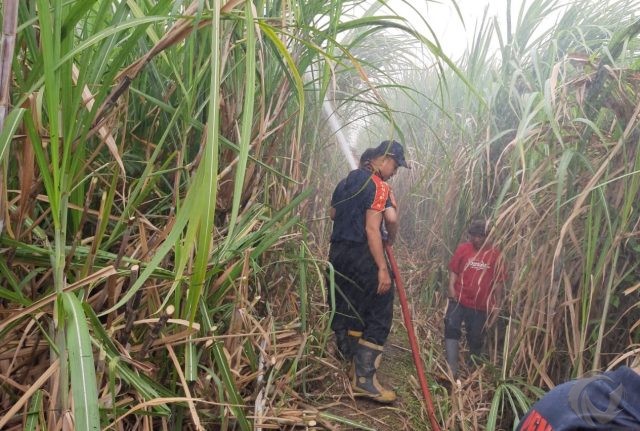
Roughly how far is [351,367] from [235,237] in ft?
4.86

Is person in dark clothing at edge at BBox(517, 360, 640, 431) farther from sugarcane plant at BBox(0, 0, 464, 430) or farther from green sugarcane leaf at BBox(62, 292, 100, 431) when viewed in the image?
green sugarcane leaf at BBox(62, 292, 100, 431)

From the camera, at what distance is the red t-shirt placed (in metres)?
2.42

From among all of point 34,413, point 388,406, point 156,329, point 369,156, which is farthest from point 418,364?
point 34,413

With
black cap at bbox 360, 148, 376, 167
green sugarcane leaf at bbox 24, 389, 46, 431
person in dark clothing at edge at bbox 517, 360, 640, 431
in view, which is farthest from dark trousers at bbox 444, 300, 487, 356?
green sugarcane leaf at bbox 24, 389, 46, 431

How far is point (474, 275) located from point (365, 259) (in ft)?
2.28

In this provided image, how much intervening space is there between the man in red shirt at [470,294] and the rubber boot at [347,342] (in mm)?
546

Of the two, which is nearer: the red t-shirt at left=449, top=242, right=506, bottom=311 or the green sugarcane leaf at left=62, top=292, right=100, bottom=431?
the green sugarcane leaf at left=62, top=292, right=100, bottom=431

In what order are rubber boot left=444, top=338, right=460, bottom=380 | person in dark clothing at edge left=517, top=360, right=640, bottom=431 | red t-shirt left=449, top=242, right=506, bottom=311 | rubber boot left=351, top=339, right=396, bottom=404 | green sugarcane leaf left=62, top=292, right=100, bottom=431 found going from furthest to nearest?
rubber boot left=444, top=338, right=460, bottom=380 → red t-shirt left=449, top=242, right=506, bottom=311 → rubber boot left=351, top=339, right=396, bottom=404 → person in dark clothing at edge left=517, top=360, right=640, bottom=431 → green sugarcane leaf left=62, top=292, right=100, bottom=431

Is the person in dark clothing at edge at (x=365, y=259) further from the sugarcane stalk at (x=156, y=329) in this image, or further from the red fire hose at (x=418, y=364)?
the sugarcane stalk at (x=156, y=329)

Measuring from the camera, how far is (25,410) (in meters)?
0.72

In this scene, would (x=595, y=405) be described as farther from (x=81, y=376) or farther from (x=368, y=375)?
(x=368, y=375)

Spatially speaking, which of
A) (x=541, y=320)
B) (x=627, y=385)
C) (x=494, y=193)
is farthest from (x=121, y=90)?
(x=494, y=193)

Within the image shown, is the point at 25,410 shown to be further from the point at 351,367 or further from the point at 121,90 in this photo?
the point at 351,367

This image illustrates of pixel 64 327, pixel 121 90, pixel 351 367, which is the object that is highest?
pixel 121 90
